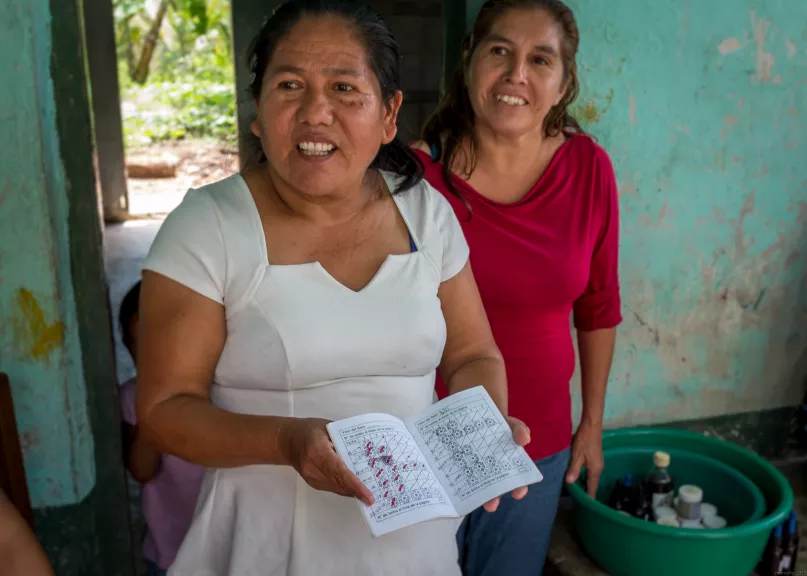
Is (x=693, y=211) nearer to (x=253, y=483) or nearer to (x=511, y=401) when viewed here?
(x=511, y=401)

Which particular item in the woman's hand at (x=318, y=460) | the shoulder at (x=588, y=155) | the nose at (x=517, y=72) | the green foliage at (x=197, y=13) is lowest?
the woman's hand at (x=318, y=460)

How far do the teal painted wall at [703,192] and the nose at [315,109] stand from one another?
108 cm

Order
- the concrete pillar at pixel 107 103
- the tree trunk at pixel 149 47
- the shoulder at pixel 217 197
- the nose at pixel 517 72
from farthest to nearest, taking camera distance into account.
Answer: the tree trunk at pixel 149 47
the concrete pillar at pixel 107 103
the nose at pixel 517 72
the shoulder at pixel 217 197

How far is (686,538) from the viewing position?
83.4 inches

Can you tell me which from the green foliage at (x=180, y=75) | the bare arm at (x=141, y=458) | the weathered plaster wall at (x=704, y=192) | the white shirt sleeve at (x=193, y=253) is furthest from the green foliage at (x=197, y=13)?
the white shirt sleeve at (x=193, y=253)

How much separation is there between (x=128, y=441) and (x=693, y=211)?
2066 mm

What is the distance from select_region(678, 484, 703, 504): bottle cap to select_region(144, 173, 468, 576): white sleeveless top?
1.35 m

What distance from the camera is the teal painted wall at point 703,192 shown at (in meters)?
2.36

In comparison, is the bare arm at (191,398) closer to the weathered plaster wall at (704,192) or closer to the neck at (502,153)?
the neck at (502,153)

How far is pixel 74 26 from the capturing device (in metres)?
1.82

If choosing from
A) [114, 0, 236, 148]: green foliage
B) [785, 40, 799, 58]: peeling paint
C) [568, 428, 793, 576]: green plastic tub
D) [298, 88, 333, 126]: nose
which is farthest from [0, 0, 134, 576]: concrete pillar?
[114, 0, 236, 148]: green foliage

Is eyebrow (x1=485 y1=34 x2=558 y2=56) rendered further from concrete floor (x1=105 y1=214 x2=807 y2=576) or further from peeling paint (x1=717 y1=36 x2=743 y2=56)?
concrete floor (x1=105 y1=214 x2=807 y2=576)

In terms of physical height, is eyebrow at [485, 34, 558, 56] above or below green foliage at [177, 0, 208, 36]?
below

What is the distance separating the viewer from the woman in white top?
3.99 ft
